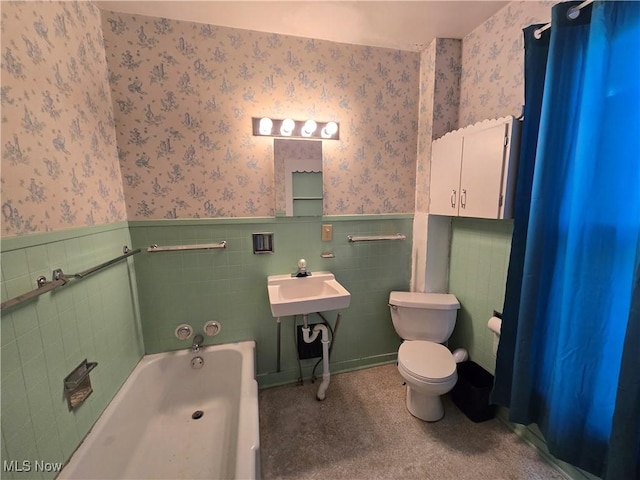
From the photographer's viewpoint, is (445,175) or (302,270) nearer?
(445,175)

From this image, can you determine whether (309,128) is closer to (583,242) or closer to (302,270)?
(302,270)

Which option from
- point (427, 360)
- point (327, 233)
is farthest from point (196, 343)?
point (427, 360)

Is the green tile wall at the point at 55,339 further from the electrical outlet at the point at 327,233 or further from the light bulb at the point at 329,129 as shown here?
the light bulb at the point at 329,129

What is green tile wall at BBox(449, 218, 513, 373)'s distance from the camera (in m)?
1.65

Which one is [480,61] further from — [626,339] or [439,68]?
[626,339]

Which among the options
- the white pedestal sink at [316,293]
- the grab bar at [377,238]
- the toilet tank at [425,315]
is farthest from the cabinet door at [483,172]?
the white pedestal sink at [316,293]

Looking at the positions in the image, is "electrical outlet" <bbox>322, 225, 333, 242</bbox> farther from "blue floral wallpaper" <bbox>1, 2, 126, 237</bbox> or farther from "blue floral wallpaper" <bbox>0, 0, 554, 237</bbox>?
"blue floral wallpaper" <bbox>1, 2, 126, 237</bbox>

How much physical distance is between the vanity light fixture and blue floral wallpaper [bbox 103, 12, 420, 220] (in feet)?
0.17

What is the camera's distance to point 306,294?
1957 mm

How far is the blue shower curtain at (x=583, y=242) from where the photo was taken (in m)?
0.92

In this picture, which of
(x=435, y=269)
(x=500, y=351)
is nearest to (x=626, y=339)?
(x=500, y=351)

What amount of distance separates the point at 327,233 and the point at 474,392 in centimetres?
141

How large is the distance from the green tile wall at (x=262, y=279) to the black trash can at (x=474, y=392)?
0.58m

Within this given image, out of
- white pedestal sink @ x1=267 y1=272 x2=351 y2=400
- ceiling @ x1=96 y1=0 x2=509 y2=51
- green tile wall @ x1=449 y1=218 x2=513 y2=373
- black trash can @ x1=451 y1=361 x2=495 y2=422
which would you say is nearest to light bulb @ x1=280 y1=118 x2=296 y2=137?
ceiling @ x1=96 y1=0 x2=509 y2=51
